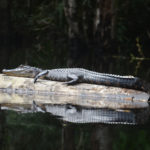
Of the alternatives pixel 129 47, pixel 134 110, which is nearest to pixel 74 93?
pixel 134 110

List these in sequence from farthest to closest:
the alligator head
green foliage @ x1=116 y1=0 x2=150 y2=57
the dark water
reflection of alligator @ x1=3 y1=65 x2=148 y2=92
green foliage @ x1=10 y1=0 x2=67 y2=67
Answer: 1. green foliage @ x1=10 y1=0 x2=67 y2=67
2. green foliage @ x1=116 y1=0 x2=150 y2=57
3. the alligator head
4. reflection of alligator @ x1=3 y1=65 x2=148 y2=92
5. the dark water

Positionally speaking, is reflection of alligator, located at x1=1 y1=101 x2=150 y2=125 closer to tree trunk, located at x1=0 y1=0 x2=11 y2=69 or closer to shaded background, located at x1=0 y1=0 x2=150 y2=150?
shaded background, located at x1=0 y1=0 x2=150 y2=150

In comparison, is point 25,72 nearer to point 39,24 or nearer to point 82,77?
point 82,77

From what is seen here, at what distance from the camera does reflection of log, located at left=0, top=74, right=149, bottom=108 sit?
317 inches

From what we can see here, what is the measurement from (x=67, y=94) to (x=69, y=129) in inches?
98.4

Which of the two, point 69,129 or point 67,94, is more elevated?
point 69,129

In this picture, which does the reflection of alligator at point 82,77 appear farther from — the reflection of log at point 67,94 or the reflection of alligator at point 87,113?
the reflection of alligator at point 87,113

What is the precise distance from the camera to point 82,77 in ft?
28.8

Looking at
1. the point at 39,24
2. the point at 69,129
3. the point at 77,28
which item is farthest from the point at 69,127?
the point at 39,24

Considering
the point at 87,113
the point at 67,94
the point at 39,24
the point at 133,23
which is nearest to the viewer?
the point at 87,113

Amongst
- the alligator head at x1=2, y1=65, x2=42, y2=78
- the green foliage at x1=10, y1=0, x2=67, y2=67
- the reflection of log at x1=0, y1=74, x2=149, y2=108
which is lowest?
the green foliage at x1=10, y1=0, x2=67, y2=67

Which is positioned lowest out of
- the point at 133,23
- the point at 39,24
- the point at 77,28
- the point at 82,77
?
the point at 39,24

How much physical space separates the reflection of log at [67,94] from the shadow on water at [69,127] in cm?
27

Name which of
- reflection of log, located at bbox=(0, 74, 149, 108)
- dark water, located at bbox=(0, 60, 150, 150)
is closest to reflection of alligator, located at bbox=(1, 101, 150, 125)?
dark water, located at bbox=(0, 60, 150, 150)
